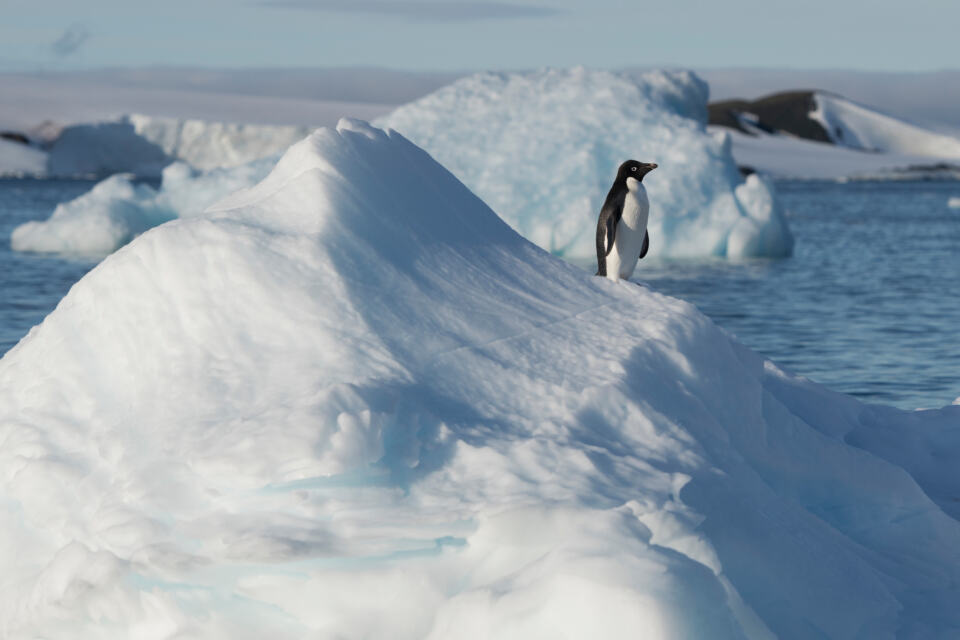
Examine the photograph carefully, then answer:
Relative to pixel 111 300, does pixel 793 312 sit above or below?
below

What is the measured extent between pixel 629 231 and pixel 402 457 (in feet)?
9.92

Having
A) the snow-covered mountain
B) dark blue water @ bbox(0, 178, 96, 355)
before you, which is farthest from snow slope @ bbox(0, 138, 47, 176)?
the snow-covered mountain

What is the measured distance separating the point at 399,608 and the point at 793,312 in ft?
36.1

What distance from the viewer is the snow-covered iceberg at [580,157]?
18.6 metres

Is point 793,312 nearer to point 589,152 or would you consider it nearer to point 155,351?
point 589,152

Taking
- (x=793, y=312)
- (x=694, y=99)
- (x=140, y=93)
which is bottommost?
(x=140, y=93)

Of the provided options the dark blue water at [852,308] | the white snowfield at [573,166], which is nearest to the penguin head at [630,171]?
the dark blue water at [852,308]

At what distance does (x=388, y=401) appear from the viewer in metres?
3.28

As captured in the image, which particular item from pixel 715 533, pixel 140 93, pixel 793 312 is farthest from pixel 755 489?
pixel 140 93

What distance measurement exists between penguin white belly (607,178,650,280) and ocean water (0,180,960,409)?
61.0 inches

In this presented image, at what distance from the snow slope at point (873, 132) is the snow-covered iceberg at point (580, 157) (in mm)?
102403

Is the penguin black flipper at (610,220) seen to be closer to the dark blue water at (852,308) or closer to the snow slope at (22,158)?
the dark blue water at (852,308)

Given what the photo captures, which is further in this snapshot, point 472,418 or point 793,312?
point 793,312

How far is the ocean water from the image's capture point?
9.22m
